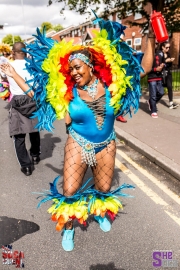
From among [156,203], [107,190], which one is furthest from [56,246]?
[156,203]

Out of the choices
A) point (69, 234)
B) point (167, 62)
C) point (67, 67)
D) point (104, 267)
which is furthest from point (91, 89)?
point (167, 62)

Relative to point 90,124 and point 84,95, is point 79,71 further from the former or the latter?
point 90,124

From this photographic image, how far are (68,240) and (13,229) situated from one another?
0.71 meters

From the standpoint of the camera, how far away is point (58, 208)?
9.06 ft

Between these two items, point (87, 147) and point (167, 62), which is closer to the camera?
point (87, 147)

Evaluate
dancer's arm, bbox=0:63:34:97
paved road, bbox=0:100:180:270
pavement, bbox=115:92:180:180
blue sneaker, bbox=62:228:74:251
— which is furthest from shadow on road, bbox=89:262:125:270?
pavement, bbox=115:92:180:180

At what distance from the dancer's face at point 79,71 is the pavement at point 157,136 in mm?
2419

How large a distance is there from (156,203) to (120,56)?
196 centimetres

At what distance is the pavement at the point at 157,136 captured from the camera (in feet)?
15.9

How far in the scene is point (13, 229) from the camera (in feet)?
10.4

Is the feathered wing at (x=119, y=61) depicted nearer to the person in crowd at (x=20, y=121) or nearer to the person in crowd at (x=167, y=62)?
the person in crowd at (x=20, y=121)

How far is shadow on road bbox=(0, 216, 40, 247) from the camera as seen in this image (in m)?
3.01

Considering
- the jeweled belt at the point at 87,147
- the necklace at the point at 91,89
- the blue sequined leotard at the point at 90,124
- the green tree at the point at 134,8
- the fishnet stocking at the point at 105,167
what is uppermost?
the green tree at the point at 134,8

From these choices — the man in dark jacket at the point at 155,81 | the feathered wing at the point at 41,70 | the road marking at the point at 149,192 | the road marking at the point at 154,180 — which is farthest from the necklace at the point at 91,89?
the man in dark jacket at the point at 155,81
